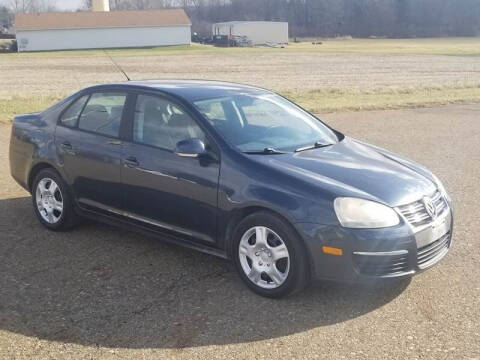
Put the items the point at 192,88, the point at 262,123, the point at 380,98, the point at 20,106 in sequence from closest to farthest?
the point at 262,123 → the point at 192,88 → the point at 20,106 → the point at 380,98

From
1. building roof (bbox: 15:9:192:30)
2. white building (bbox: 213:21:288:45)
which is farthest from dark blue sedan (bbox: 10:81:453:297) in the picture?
white building (bbox: 213:21:288:45)

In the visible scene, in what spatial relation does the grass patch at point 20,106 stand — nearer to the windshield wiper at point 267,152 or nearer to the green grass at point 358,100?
the green grass at point 358,100

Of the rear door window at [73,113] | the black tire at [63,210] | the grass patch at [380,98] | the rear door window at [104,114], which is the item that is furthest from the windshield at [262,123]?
the grass patch at [380,98]

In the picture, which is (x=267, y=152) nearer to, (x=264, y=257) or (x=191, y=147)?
(x=191, y=147)

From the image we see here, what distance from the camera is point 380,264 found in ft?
13.3

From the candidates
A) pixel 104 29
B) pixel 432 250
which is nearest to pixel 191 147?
pixel 432 250

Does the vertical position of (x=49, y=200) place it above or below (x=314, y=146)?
below

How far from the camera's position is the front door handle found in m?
5.06

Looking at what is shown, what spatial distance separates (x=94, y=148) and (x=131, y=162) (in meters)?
0.53

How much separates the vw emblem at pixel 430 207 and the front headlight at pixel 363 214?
1.21ft

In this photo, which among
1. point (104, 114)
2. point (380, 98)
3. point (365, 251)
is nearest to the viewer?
point (365, 251)

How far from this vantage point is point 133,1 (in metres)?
166

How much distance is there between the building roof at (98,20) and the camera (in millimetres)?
80312

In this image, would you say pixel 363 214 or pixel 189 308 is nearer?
pixel 363 214
